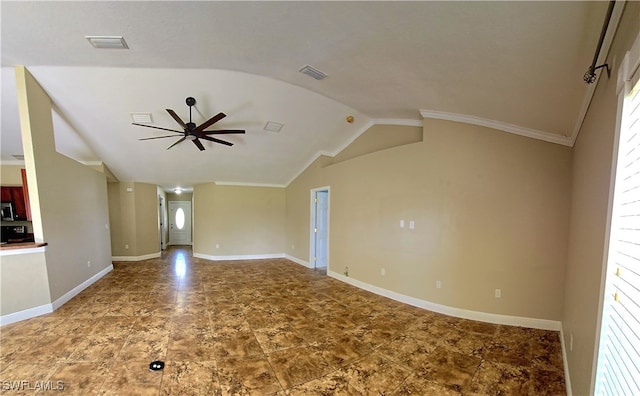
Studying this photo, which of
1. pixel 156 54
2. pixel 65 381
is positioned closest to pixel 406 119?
pixel 156 54

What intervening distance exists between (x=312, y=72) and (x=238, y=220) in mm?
5770

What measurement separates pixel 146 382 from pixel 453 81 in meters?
4.02

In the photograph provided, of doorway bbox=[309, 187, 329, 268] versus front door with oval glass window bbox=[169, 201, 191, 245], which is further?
front door with oval glass window bbox=[169, 201, 191, 245]

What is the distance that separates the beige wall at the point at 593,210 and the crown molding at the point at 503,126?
0.91 metres

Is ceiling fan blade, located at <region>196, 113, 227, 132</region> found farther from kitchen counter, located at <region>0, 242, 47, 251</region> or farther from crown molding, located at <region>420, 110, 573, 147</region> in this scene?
crown molding, located at <region>420, 110, 573, 147</region>

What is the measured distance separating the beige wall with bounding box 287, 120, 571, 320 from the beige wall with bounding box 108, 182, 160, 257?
22.0 feet

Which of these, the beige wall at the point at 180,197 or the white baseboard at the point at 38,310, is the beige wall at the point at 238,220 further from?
the white baseboard at the point at 38,310

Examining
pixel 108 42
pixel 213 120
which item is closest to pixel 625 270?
pixel 213 120

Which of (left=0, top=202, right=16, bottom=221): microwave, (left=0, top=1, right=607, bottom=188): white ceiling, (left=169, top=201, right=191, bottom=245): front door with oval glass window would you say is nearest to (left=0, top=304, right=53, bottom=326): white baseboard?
(left=0, top=1, right=607, bottom=188): white ceiling

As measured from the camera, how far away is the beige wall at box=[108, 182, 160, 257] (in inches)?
288

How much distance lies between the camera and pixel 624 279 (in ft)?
4.09

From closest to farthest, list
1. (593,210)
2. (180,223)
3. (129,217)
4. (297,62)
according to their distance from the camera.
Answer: (593,210)
(297,62)
(129,217)
(180,223)

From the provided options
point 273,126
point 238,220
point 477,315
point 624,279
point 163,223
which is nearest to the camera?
point 624,279

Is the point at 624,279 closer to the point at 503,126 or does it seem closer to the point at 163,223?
the point at 503,126
